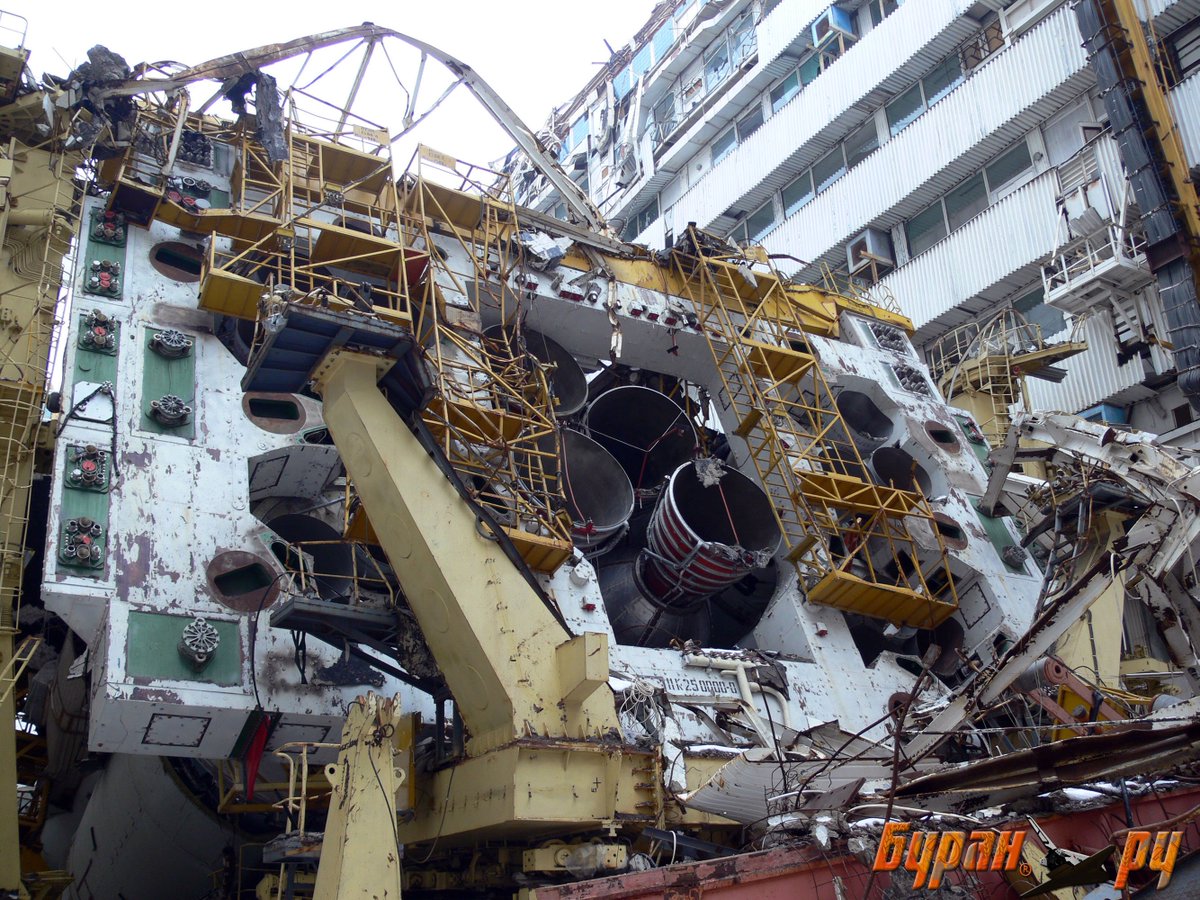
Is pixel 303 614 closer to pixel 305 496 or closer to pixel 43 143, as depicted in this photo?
pixel 305 496

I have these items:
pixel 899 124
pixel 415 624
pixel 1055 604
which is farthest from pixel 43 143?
pixel 899 124

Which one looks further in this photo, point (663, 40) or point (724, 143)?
point (663, 40)

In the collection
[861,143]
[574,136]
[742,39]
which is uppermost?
[574,136]

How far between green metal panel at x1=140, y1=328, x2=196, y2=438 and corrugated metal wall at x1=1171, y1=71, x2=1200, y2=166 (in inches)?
756

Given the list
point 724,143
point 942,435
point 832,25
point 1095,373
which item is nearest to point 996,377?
point 1095,373

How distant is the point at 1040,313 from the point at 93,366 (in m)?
20.0

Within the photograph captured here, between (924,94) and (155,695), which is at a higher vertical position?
(924,94)

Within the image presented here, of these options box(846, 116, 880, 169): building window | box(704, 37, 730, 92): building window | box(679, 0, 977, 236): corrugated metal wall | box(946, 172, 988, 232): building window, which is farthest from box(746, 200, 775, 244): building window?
box(946, 172, 988, 232): building window

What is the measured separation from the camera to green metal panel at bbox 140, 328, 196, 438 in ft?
37.8

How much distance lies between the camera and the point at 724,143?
112 ft

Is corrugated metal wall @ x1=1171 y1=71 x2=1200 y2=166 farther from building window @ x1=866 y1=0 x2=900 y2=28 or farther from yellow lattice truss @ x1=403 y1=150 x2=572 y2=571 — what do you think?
yellow lattice truss @ x1=403 y1=150 x2=572 y2=571

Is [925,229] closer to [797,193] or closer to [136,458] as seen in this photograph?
[797,193]

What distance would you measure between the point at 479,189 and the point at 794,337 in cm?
505

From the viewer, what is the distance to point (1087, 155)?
894 inches
